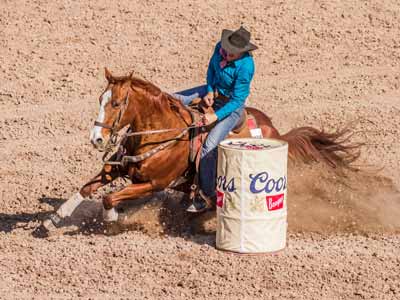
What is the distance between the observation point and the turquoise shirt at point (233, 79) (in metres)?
11.3

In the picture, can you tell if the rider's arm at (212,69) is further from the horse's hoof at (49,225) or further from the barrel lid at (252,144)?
the horse's hoof at (49,225)

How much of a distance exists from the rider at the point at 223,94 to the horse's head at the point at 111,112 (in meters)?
0.99

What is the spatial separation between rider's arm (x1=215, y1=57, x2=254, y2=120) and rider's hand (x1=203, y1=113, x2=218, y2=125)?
4 cm

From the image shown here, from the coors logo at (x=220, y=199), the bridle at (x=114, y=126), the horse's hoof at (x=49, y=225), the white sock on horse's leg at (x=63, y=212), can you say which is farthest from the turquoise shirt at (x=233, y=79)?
the horse's hoof at (x=49, y=225)

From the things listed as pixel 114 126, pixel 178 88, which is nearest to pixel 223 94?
pixel 114 126

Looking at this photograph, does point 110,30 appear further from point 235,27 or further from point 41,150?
point 41,150

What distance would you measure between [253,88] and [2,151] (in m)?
4.25

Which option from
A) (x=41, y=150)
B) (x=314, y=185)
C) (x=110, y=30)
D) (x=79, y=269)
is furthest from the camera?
(x=110, y=30)

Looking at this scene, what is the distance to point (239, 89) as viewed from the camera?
11.3m

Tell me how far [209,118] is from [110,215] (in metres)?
1.48

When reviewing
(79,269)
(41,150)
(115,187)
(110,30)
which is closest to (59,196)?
(115,187)

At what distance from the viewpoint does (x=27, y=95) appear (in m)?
17.1

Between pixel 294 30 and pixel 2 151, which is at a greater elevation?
pixel 294 30

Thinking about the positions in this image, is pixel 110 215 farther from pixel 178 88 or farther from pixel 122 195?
pixel 178 88
